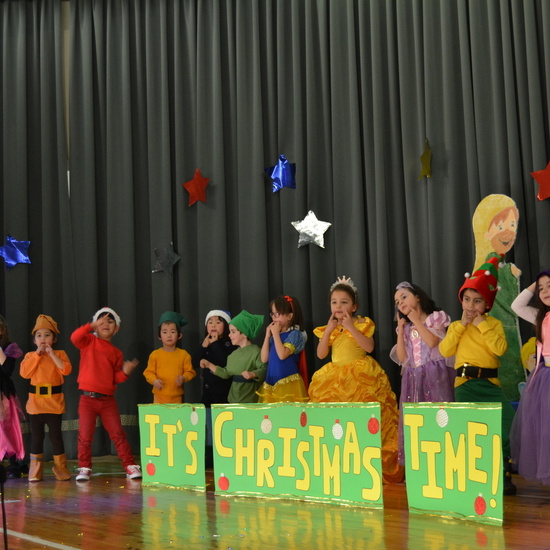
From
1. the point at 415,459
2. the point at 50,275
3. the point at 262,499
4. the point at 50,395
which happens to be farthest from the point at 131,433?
the point at 415,459

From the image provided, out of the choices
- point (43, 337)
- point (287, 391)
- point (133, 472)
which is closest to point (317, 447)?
point (287, 391)

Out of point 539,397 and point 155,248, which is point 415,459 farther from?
point 155,248

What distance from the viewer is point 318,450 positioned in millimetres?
3963

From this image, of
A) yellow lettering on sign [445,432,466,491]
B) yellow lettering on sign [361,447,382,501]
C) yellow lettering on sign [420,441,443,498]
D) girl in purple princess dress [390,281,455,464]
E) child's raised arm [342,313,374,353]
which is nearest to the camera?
yellow lettering on sign [445,432,466,491]

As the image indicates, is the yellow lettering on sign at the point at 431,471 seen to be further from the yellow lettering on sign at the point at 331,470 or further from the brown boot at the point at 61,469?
the brown boot at the point at 61,469

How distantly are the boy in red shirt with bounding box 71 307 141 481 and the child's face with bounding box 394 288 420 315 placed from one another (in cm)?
201

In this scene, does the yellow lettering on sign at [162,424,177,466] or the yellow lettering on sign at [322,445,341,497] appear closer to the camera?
the yellow lettering on sign at [322,445,341,497]

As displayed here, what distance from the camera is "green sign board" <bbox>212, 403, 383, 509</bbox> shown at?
3.79 meters

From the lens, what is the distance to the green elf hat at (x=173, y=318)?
615cm

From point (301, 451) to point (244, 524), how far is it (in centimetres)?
59

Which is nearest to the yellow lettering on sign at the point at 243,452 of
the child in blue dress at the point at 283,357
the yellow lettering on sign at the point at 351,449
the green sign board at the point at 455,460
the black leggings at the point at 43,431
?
the yellow lettering on sign at the point at 351,449

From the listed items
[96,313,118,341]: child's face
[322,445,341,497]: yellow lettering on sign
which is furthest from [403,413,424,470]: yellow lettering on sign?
[96,313,118,341]: child's face

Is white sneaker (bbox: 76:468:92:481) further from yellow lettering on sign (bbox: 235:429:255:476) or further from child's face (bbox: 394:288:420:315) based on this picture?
child's face (bbox: 394:288:420:315)

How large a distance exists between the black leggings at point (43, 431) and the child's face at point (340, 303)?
→ 2147 millimetres
